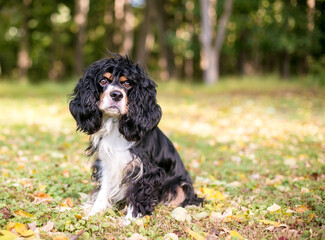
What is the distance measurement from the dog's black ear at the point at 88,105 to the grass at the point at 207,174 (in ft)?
2.95

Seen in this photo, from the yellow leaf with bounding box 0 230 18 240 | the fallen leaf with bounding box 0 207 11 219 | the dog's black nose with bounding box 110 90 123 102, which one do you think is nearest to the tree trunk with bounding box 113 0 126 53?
the dog's black nose with bounding box 110 90 123 102

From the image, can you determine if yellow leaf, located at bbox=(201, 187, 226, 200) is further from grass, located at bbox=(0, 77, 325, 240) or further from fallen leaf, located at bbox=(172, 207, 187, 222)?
fallen leaf, located at bbox=(172, 207, 187, 222)

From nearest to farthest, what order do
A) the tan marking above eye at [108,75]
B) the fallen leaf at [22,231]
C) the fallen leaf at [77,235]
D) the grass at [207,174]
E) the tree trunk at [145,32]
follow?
the fallen leaf at [22,231] → the fallen leaf at [77,235] → the grass at [207,174] → the tan marking above eye at [108,75] → the tree trunk at [145,32]

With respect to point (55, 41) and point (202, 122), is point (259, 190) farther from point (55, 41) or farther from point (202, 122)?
point (55, 41)

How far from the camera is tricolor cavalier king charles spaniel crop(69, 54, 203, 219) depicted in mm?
3449

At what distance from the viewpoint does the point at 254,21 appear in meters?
23.5

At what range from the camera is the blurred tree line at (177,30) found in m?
18.6

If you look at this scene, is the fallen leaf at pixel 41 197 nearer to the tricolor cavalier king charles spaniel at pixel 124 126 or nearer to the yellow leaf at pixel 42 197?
the yellow leaf at pixel 42 197

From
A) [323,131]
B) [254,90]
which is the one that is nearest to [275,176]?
[323,131]

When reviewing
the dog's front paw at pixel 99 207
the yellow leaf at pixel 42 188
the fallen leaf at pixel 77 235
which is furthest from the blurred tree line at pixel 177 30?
the fallen leaf at pixel 77 235

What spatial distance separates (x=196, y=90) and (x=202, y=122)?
24.4 ft

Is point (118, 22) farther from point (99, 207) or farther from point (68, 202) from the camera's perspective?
point (99, 207)

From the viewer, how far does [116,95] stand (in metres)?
3.35

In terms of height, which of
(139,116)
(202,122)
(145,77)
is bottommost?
(202,122)
